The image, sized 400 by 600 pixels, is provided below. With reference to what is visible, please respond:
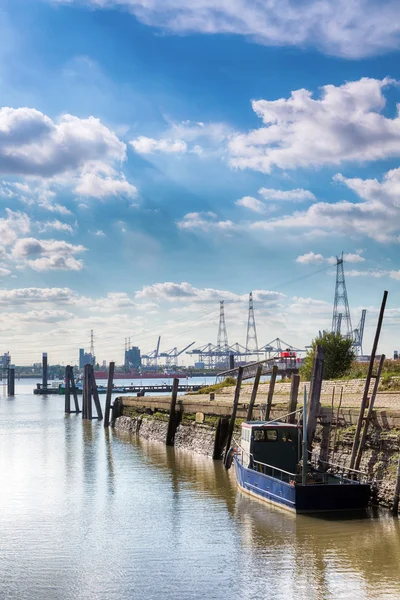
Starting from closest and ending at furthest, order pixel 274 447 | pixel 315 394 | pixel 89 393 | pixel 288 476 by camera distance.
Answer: pixel 288 476, pixel 274 447, pixel 315 394, pixel 89 393

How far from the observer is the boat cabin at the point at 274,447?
2742 cm

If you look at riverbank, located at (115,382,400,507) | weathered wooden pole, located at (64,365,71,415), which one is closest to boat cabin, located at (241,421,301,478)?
riverbank, located at (115,382,400,507)

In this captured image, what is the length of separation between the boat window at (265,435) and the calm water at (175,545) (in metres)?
2.46

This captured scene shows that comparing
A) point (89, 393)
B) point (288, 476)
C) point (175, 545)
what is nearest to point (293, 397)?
point (288, 476)

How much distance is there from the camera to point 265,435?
2777 centimetres

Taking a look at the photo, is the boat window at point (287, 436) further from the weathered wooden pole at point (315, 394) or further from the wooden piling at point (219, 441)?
the wooden piling at point (219, 441)

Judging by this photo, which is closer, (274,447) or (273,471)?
(273,471)

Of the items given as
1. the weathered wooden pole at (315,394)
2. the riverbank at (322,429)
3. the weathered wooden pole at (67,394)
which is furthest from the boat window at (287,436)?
the weathered wooden pole at (67,394)

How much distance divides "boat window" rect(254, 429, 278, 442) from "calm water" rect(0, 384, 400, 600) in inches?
96.7

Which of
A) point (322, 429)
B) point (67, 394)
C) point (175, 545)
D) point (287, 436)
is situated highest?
point (322, 429)

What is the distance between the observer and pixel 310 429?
28.2 metres

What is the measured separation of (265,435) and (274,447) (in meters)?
0.57

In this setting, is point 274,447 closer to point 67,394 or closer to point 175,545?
point 175,545

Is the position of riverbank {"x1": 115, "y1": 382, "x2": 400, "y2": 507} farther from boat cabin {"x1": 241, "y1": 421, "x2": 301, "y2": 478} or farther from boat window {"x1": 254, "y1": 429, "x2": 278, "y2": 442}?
boat window {"x1": 254, "y1": 429, "x2": 278, "y2": 442}
